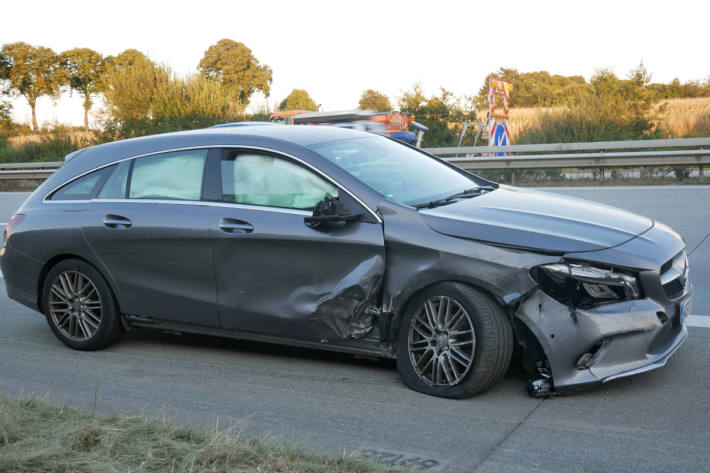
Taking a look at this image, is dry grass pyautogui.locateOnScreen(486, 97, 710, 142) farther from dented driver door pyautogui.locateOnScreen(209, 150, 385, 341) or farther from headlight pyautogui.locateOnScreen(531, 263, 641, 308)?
headlight pyautogui.locateOnScreen(531, 263, 641, 308)

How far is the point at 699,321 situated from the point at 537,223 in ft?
6.81

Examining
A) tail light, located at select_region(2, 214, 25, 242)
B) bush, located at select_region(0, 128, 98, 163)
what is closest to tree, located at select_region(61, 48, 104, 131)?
bush, located at select_region(0, 128, 98, 163)

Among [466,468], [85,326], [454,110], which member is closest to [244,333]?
[85,326]

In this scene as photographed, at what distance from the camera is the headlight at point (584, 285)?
430cm

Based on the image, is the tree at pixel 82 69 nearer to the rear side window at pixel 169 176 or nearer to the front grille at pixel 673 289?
the rear side window at pixel 169 176

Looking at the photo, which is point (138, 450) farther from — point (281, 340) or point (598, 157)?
point (598, 157)

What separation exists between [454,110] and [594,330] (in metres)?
20.9

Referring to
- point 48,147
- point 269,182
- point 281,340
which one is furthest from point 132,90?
point 281,340

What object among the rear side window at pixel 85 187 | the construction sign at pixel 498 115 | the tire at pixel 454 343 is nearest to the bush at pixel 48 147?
the construction sign at pixel 498 115

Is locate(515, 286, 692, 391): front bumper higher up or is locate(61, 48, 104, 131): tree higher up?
locate(61, 48, 104, 131): tree

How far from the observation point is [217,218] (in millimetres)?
5340

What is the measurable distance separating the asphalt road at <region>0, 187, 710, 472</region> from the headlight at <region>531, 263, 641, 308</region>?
0.57 metres

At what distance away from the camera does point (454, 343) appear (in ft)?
14.9

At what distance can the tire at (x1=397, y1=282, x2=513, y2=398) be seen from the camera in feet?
14.5
